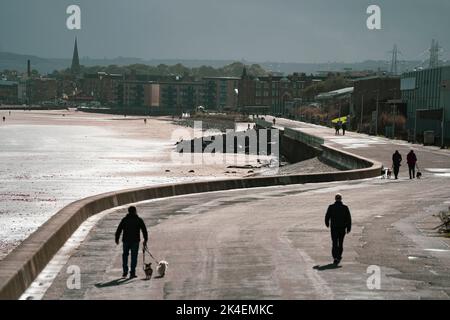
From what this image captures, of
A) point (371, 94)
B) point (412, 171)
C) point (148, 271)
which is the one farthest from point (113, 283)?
point (371, 94)

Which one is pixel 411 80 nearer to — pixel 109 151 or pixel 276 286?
pixel 109 151

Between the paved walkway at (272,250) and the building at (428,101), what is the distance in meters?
46.1

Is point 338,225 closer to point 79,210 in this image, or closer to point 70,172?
point 79,210

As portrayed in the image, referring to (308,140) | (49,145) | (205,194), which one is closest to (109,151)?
(49,145)

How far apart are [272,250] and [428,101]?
77.4m

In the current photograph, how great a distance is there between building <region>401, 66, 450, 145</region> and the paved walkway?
46138mm

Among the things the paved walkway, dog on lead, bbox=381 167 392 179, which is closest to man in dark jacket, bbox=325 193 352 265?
the paved walkway

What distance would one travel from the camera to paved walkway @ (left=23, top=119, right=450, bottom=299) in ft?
57.3

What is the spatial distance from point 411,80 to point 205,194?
71.6 meters

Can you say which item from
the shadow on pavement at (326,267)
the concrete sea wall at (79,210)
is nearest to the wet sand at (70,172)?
the concrete sea wall at (79,210)

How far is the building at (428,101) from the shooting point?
8581 centimetres

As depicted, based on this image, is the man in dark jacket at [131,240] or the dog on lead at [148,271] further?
the man in dark jacket at [131,240]

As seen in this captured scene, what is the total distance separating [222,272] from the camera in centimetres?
1938

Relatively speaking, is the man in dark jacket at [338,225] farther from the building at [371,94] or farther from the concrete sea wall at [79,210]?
the building at [371,94]
